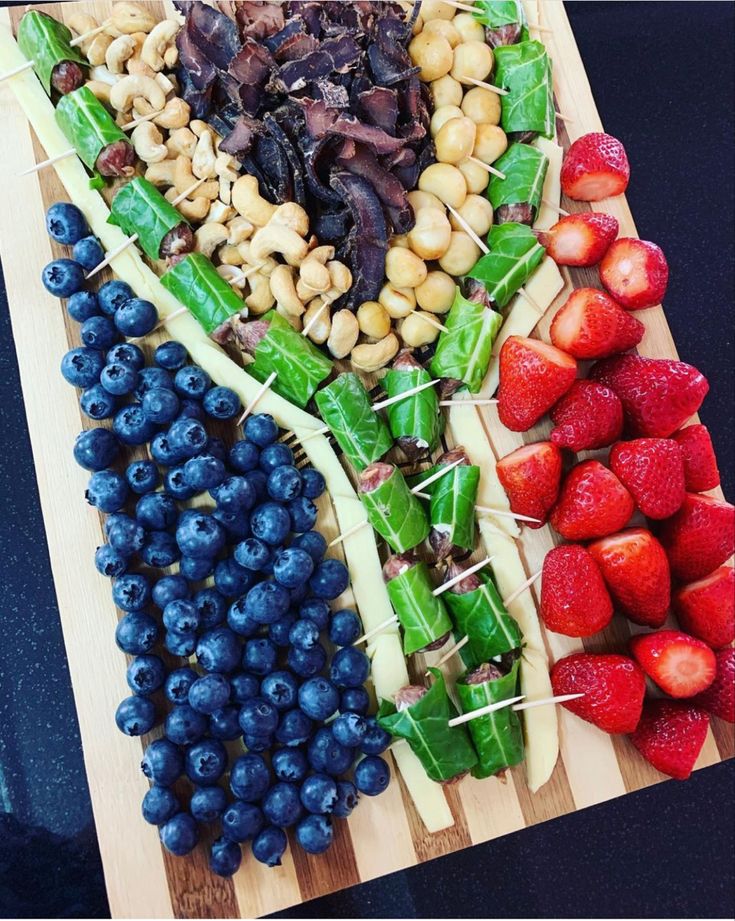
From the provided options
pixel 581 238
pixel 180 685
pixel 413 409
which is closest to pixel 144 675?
pixel 180 685

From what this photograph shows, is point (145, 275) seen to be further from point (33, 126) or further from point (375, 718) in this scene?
point (375, 718)

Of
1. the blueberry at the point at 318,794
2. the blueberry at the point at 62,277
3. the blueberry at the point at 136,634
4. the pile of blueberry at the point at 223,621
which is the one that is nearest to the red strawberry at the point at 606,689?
the pile of blueberry at the point at 223,621

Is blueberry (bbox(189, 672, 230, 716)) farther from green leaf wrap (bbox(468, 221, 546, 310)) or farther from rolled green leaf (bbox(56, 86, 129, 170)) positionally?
rolled green leaf (bbox(56, 86, 129, 170))

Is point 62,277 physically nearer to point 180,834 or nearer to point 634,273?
point 180,834

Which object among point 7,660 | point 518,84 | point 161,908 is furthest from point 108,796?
point 518,84

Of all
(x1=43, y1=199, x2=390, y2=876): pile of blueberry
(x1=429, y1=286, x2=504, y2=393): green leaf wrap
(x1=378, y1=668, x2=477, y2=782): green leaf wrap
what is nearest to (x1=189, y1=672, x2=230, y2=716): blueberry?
(x1=43, y1=199, x2=390, y2=876): pile of blueberry

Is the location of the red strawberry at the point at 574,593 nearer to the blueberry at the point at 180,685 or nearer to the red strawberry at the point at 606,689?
the red strawberry at the point at 606,689
